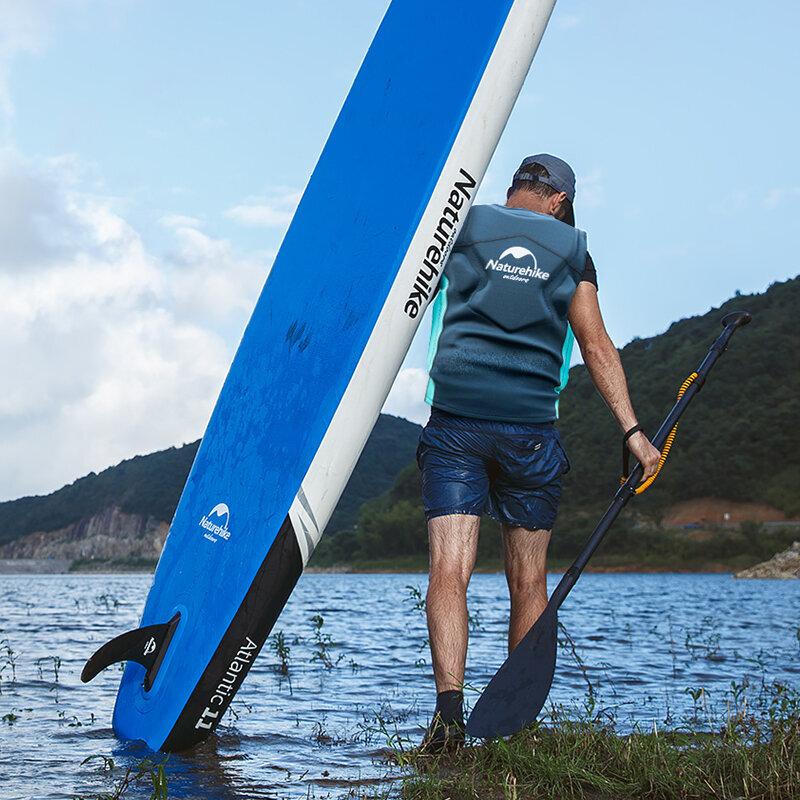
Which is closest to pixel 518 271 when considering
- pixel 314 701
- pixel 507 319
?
pixel 507 319

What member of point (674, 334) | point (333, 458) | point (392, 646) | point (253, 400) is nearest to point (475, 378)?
point (333, 458)

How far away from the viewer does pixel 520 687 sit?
8.52 feet

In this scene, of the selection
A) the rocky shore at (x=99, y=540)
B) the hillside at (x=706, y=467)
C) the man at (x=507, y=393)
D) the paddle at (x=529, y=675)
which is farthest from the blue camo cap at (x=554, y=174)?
the rocky shore at (x=99, y=540)

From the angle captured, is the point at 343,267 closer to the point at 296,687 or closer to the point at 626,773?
the point at 626,773

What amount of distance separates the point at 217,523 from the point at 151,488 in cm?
10752

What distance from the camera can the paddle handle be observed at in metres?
2.80

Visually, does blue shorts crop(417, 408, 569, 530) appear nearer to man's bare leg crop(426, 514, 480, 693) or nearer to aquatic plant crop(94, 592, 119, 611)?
man's bare leg crop(426, 514, 480, 693)

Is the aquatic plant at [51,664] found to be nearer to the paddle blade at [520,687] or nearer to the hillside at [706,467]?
the paddle blade at [520,687]

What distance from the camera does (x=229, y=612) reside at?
3.11 metres

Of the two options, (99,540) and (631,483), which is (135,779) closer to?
(631,483)

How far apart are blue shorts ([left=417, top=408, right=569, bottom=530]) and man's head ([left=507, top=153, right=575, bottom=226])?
76 centimetres

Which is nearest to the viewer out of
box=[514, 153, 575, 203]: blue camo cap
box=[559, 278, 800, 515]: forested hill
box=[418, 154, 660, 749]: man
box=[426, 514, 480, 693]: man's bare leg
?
box=[426, 514, 480, 693]: man's bare leg

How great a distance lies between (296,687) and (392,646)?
251 cm

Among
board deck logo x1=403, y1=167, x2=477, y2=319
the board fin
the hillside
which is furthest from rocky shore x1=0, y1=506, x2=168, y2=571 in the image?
board deck logo x1=403, y1=167, x2=477, y2=319
